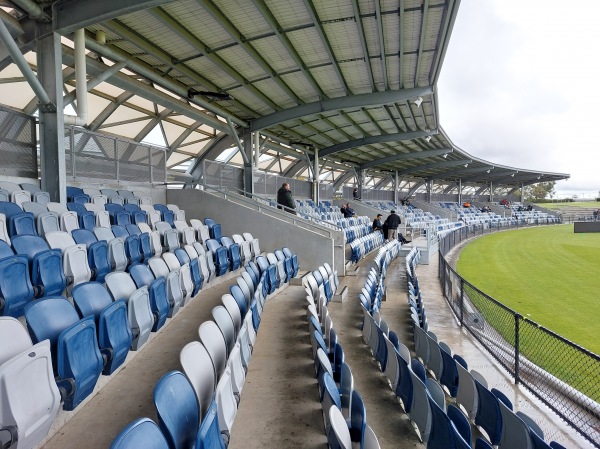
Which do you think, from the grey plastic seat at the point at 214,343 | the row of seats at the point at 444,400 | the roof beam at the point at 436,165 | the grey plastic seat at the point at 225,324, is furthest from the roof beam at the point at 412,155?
the grey plastic seat at the point at 214,343

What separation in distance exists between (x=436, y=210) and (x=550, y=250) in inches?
739

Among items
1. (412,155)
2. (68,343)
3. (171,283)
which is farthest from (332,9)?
(412,155)

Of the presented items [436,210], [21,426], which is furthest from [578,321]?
[436,210]

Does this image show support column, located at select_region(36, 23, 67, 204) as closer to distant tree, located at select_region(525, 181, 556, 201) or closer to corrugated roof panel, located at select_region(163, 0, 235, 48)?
corrugated roof panel, located at select_region(163, 0, 235, 48)

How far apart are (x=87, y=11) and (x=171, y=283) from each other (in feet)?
17.6

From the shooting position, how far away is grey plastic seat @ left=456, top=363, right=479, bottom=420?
4.13 meters

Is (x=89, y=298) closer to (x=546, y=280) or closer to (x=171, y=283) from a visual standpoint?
(x=171, y=283)

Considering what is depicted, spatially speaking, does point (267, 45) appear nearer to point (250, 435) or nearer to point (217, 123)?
point (217, 123)

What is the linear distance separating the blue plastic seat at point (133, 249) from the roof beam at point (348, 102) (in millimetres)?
10383

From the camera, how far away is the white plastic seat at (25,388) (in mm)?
2066

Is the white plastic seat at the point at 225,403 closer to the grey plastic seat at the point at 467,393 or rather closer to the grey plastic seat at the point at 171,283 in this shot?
the grey plastic seat at the point at 171,283

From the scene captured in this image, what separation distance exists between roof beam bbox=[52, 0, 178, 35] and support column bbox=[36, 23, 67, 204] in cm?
35

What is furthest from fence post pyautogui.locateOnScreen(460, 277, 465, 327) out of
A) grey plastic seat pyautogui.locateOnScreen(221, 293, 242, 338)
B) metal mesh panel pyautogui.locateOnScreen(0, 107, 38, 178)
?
metal mesh panel pyautogui.locateOnScreen(0, 107, 38, 178)

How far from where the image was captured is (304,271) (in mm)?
10875
